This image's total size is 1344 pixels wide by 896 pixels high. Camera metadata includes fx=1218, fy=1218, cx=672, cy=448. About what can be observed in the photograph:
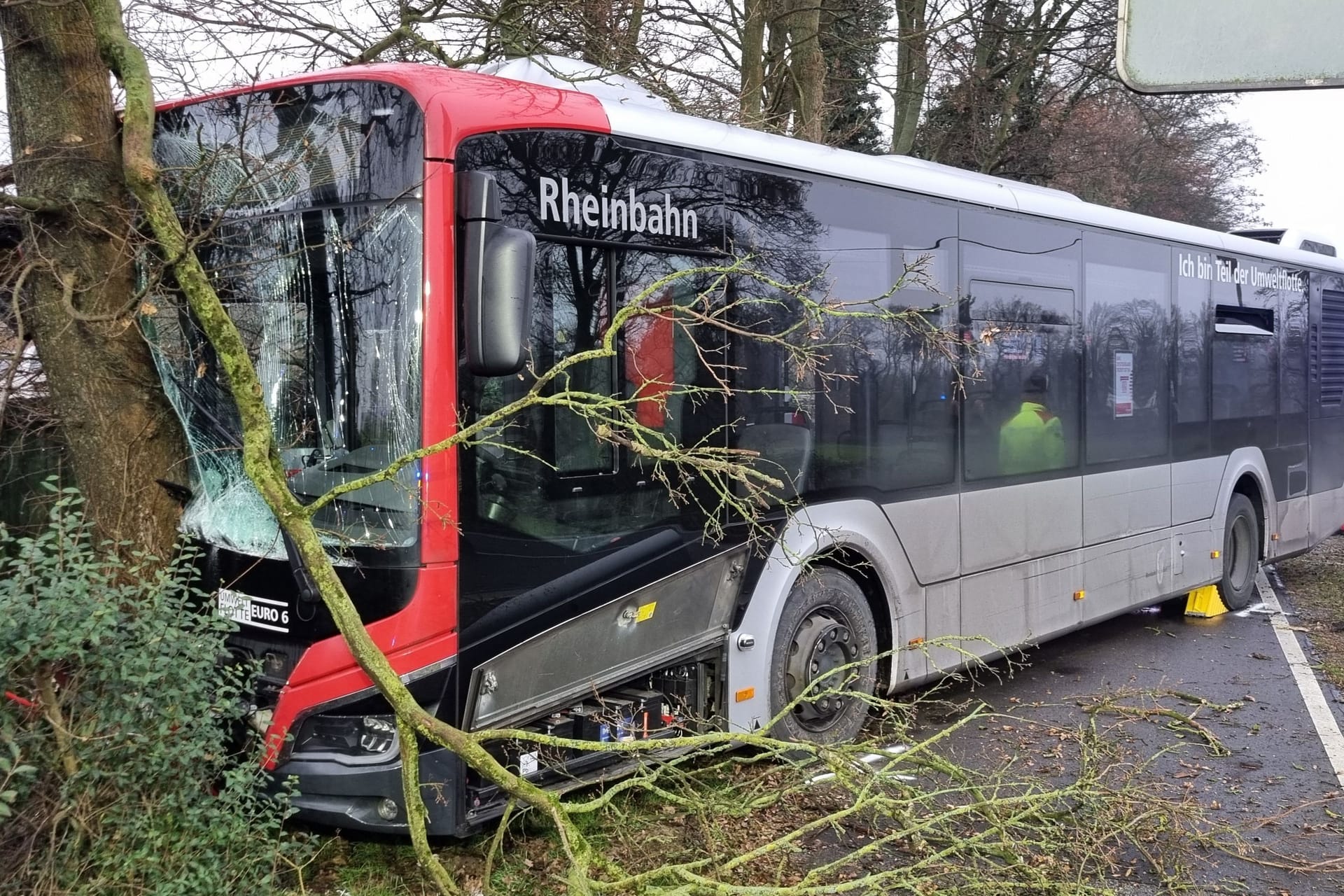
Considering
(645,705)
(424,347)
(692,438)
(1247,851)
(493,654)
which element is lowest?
(1247,851)

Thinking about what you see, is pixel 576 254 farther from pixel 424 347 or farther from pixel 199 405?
pixel 199 405

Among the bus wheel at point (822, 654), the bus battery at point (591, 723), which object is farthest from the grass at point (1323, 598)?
the bus battery at point (591, 723)

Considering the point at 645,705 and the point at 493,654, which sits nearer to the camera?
the point at 493,654

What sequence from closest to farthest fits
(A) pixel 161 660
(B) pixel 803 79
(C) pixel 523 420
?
(A) pixel 161 660 < (C) pixel 523 420 < (B) pixel 803 79

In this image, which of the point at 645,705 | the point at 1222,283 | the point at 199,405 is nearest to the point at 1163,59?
the point at 645,705

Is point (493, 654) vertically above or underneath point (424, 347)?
underneath

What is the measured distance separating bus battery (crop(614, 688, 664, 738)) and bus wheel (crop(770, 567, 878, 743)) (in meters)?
0.80

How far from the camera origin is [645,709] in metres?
5.29

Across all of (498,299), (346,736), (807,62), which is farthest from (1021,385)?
(807,62)

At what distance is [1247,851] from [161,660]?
4.62 meters

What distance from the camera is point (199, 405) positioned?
5062mm

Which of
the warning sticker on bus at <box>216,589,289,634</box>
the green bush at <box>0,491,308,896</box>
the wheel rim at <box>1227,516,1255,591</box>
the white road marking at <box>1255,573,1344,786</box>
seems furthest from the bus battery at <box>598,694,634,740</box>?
the wheel rim at <box>1227,516,1255,591</box>

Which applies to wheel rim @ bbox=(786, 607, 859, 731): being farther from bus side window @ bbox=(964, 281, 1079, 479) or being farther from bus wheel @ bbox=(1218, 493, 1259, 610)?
A: bus wheel @ bbox=(1218, 493, 1259, 610)

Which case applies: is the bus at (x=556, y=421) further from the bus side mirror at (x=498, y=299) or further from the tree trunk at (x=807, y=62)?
the tree trunk at (x=807, y=62)
